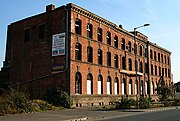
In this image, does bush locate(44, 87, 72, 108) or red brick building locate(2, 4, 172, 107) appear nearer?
bush locate(44, 87, 72, 108)

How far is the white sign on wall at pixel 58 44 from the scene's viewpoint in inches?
1254

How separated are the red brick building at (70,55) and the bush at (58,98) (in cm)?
107

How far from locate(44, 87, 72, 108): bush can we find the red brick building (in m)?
1.07

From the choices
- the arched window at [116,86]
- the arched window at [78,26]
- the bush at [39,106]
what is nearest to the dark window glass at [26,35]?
the arched window at [78,26]

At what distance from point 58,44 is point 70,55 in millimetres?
2310

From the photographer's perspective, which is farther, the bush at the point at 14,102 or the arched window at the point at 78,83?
the arched window at the point at 78,83

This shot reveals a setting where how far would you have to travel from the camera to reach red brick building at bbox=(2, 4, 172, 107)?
3172 centimetres

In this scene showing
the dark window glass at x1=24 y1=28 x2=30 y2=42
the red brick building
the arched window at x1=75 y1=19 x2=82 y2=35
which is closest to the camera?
the red brick building

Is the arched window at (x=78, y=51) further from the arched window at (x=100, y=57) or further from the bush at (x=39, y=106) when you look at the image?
the bush at (x=39, y=106)

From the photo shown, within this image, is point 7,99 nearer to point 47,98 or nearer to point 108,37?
point 47,98

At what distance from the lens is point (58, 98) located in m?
29.4

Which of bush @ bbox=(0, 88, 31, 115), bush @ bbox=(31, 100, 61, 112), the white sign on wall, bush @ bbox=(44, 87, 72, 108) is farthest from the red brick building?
bush @ bbox=(0, 88, 31, 115)

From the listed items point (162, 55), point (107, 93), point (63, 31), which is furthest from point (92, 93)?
point (162, 55)

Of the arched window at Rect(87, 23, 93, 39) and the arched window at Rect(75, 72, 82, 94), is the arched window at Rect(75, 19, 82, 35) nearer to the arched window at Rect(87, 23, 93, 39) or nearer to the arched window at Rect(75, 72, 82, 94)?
the arched window at Rect(87, 23, 93, 39)
